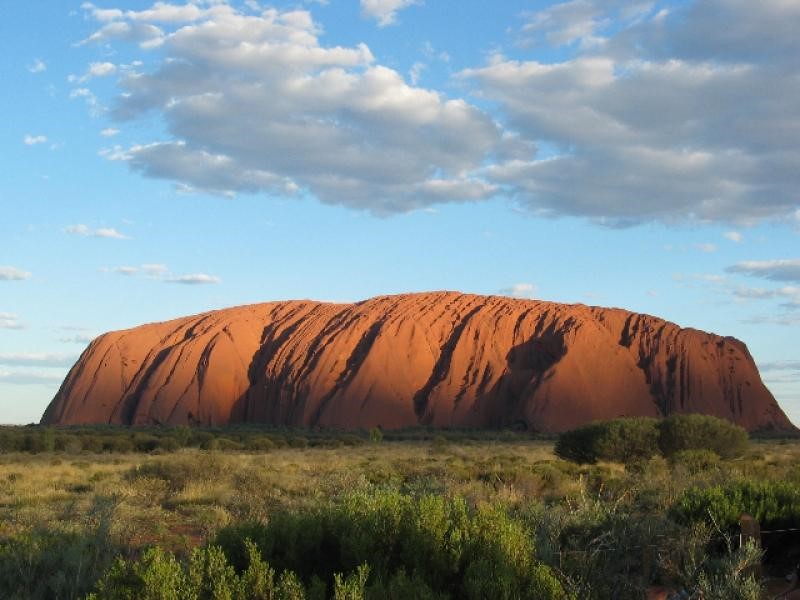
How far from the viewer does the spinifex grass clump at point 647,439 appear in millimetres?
26156

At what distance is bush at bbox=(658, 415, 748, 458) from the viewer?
87.8ft

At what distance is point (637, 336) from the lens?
73.9 metres

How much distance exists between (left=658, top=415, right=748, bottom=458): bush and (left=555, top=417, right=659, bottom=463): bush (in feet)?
1.33

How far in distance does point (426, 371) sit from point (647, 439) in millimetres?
43789

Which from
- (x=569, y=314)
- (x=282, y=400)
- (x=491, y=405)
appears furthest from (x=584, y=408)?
(x=282, y=400)

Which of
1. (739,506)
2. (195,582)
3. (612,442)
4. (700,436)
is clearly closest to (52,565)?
(195,582)

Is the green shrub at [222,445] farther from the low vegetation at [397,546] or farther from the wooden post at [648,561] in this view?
the wooden post at [648,561]

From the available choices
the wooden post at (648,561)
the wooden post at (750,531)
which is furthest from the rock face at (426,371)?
the wooden post at (750,531)

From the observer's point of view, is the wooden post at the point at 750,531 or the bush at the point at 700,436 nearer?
the wooden post at the point at 750,531

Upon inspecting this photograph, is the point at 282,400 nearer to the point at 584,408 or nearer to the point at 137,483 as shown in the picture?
the point at 584,408

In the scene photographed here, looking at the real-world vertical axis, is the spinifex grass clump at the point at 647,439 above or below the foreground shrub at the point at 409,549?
below

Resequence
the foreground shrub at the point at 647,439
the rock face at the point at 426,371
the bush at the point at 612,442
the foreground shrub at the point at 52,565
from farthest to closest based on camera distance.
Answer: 1. the rock face at the point at 426,371
2. the foreground shrub at the point at 647,439
3. the bush at the point at 612,442
4. the foreground shrub at the point at 52,565

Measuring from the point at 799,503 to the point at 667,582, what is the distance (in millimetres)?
3148

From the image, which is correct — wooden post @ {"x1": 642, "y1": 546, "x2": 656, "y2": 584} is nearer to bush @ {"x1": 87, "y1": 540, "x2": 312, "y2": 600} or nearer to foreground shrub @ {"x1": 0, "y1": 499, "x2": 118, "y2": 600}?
bush @ {"x1": 87, "y1": 540, "x2": 312, "y2": 600}
